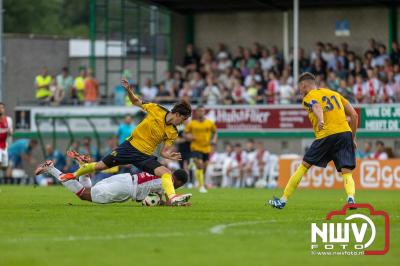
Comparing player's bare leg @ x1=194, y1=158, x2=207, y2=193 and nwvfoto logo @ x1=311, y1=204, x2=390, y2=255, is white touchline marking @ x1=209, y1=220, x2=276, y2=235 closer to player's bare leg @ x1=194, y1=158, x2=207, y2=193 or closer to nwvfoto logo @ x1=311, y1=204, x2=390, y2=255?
nwvfoto logo @ x1=311, y1=204, x2=390, y2=255

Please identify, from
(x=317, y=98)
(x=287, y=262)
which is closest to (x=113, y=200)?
(x=317, y=98)

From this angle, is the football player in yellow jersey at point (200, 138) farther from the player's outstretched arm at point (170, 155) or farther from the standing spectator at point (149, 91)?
the standing spectator at point (149, 91)

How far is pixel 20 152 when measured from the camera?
129 ft

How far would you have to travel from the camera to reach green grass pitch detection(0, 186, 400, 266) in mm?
10383

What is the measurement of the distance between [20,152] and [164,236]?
2765 cm

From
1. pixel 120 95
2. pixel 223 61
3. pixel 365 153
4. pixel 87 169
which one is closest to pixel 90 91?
pixel 120 95

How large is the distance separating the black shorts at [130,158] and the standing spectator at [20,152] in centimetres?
2152

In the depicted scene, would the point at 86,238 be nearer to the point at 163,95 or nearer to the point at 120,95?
the point at 163,95

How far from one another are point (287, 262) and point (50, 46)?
127 feet

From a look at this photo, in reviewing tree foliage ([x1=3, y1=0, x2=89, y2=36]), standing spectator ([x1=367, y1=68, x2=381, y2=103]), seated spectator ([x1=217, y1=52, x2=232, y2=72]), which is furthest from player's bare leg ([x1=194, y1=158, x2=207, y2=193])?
tree foliage ([x1=3, y1=0, x2=89, y2=36])

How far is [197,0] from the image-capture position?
41.9 m

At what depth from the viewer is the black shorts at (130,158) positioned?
17.5m

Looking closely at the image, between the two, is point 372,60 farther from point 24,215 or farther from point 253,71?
point 24,215

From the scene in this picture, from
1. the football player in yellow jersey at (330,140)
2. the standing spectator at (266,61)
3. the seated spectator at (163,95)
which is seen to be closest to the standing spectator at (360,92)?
the standing spectator at (266,61)
